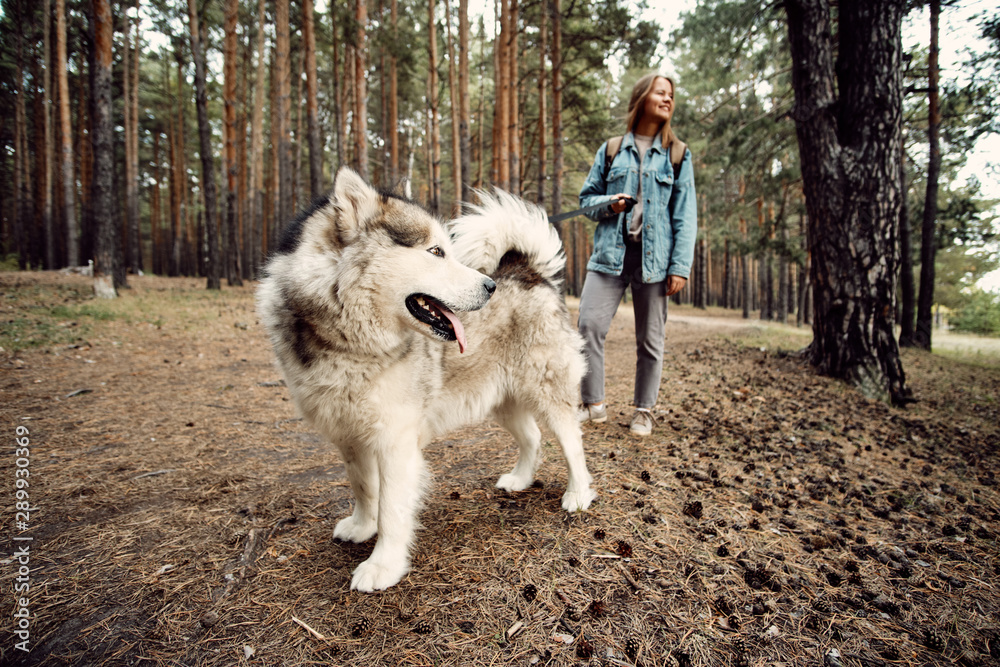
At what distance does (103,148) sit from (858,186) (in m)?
13.9

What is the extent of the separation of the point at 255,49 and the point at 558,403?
82.9 ft

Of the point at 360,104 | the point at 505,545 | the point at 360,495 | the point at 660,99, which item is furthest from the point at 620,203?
the point at 360,104

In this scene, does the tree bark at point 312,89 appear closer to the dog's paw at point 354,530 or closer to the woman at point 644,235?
the woman at point 644,235

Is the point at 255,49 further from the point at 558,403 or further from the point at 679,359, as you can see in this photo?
the point at 558,403

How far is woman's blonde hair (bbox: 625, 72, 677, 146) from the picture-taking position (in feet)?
12.1

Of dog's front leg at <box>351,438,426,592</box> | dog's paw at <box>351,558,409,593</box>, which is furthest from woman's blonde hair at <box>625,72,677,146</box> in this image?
dog's paw at <box>351,558,409,593</box>

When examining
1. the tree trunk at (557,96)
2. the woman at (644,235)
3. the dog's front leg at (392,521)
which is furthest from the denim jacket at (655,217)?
the tree trunk at (557,96)

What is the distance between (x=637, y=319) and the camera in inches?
154

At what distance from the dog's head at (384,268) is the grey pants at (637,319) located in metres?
1.95

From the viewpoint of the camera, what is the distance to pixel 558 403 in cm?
270

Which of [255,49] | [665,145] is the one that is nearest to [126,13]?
[255,49]

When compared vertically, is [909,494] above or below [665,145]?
below

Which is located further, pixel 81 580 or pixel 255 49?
pixel 255 49

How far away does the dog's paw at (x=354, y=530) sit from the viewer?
90.0 inches
